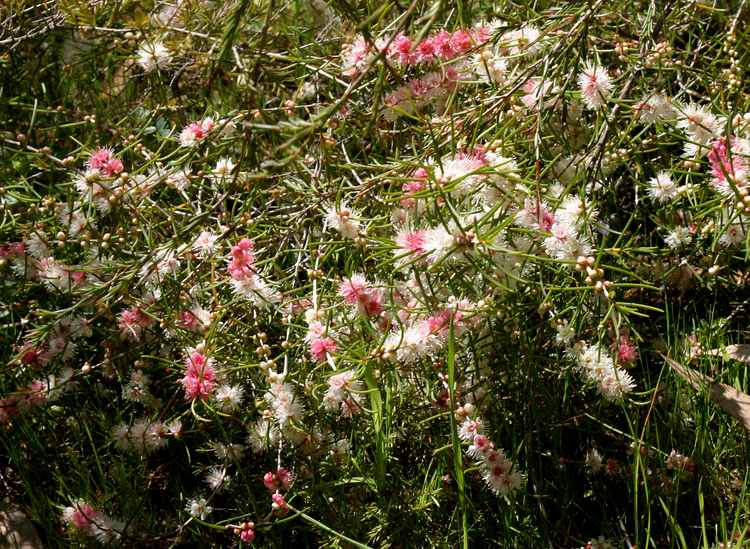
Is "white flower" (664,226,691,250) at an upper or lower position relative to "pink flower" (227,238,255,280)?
lower

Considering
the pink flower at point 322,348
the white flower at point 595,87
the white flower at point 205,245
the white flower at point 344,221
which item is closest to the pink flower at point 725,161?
the white flower at point 595,87

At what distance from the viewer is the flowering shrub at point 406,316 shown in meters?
1.49

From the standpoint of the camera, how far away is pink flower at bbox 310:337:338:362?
4.82ft

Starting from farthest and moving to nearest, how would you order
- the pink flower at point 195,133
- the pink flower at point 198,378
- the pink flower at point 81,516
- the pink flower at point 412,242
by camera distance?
the pink flower at point 195,133 < the pink flower at point 81,516 < the pink flower at point 198,378 < the pink flower at point 412,242

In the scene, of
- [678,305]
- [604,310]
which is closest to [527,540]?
[604,310]

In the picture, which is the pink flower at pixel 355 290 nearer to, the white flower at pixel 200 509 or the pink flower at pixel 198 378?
the pink flower at pixel 198 378

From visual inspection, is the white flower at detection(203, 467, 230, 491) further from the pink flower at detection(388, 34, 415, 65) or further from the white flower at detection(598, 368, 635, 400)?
the pink flower at detection(388, 34, 415, 65)

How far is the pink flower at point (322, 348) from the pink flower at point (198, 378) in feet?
0.81

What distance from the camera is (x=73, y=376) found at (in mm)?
1702

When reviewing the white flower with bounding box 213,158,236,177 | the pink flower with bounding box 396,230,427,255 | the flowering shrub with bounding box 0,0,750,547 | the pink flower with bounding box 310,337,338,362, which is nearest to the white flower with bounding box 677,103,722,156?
the flowering shrub with bounding box 0,0,750,547

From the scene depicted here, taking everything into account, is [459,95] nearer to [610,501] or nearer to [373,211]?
[373,211]

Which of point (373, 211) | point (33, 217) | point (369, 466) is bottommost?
point (369, 466)

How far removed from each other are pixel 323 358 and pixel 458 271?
295 millimetres

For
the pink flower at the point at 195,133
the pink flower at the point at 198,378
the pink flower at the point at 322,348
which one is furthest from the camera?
the pink flower at the point at 195,133
